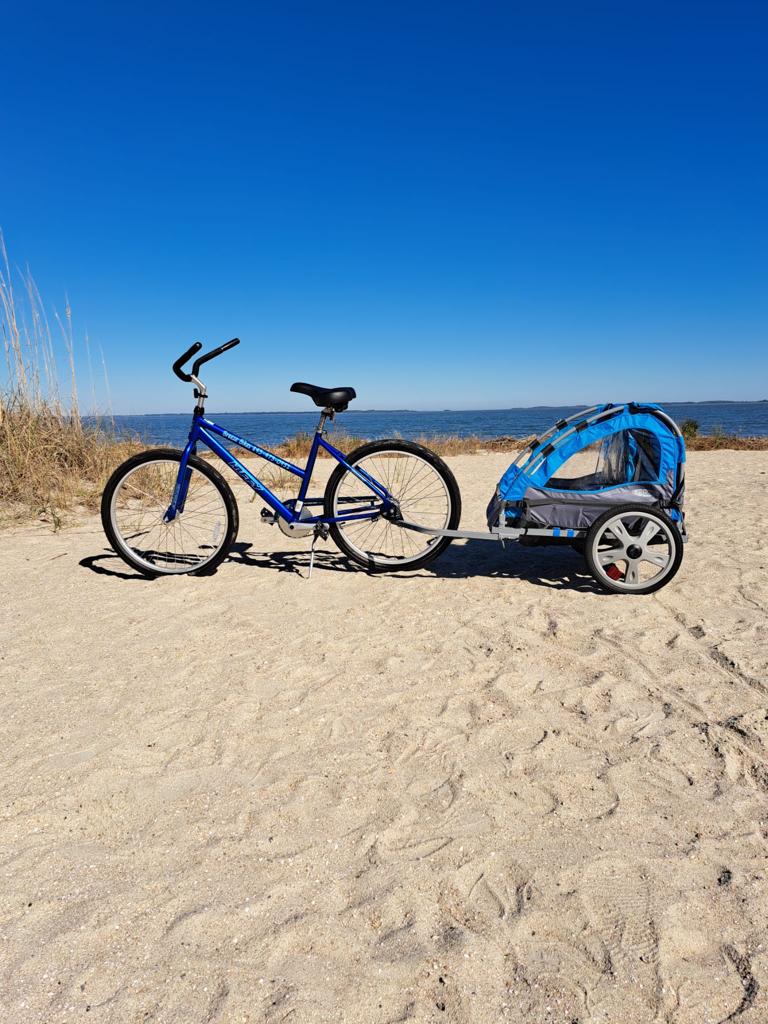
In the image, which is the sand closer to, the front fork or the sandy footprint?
the sandy footprint

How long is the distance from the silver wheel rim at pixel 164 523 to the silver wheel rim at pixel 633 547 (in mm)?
2936

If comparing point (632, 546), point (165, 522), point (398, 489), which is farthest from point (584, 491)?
point (165, 522)

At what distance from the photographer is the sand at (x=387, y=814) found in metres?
1.53

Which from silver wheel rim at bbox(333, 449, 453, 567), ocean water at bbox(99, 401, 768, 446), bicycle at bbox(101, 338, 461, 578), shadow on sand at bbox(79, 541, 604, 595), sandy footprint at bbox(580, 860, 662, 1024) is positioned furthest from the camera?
ocean water at bbox(99, 401, 768, 446)

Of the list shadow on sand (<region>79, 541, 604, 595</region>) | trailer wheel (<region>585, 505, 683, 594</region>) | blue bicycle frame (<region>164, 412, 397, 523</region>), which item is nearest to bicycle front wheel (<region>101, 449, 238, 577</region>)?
blue bicycle frame (<region>164, 412, 397, 523</region>)

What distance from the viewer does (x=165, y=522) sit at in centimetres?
460

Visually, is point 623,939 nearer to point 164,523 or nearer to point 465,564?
point 465,564

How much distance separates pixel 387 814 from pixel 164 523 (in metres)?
3.26

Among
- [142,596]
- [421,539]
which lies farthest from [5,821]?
[421,539]

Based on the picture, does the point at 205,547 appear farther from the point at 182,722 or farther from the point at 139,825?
the point at 139,825

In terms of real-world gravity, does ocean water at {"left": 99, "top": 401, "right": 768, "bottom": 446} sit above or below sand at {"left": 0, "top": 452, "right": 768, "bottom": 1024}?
above

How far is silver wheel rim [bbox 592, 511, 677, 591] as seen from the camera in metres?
4.14

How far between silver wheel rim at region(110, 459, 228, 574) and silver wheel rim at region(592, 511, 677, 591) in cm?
294

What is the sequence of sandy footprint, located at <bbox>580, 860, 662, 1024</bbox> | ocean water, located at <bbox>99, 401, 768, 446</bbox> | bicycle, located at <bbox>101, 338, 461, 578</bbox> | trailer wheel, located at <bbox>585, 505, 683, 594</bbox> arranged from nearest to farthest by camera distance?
sandy footprint, located at <bbox>580, 860, 662, 1024</bbox>
trailer wheel, located at <bbox>585, 505, 683, 594</bbox>
bicycle, located at <bbox>101, 338, 461, 578</bbox>
ocean water, located at <bbox>99, 401, 768, 446</bbox>
